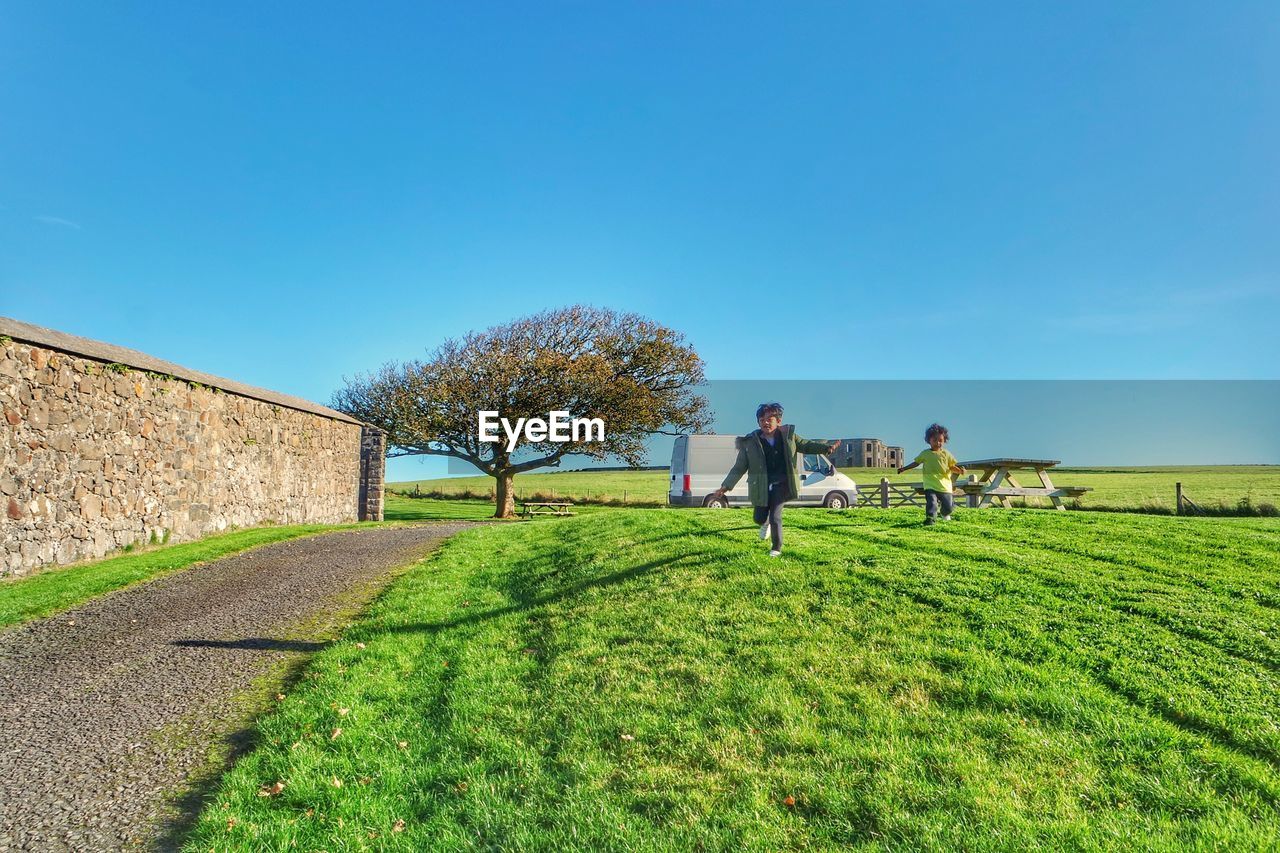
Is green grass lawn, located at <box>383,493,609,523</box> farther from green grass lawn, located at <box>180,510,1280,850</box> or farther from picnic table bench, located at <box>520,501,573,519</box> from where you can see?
green grass lawn, located at <box>180,510,1280,850</box>

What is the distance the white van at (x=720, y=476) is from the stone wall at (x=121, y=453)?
14.0 m

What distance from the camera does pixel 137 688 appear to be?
6.79 metres

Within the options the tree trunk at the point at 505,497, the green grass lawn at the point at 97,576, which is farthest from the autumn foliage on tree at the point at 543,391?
the green grass lawn at the point at 97,576

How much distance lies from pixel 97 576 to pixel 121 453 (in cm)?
423

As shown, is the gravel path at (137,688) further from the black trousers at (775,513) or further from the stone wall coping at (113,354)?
the black trousers at (775,513)

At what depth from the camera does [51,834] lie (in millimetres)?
4293

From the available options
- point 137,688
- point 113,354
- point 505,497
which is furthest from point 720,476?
point 137,688

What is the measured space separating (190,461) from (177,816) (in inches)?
631

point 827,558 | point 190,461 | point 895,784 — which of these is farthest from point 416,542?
point 895,784

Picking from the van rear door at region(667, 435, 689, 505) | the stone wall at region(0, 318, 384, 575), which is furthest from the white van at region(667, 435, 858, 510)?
the stone wall at region(0, 318, 384, 575)

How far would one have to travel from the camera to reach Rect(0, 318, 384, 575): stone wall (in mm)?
13195

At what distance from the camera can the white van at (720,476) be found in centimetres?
2678

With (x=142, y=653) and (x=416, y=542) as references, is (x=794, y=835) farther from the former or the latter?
(x=416, y=542)

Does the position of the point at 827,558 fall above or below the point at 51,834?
above
